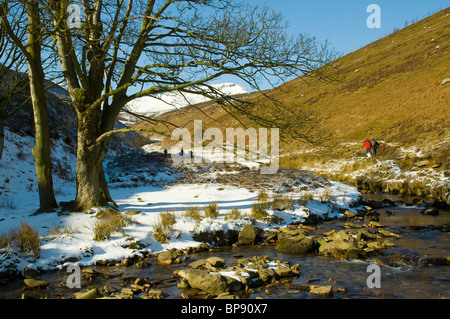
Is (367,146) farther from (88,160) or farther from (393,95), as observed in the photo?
(88,160)

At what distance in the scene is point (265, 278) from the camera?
6.52 meters

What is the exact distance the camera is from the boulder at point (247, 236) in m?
→ 9.59

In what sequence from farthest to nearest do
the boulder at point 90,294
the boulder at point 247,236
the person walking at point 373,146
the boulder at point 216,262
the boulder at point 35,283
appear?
the person walking at point 373,146, the boulder at point 247,236, the boulder at point 216,262, the boulder at point 35,283, the boulder at point 90,294

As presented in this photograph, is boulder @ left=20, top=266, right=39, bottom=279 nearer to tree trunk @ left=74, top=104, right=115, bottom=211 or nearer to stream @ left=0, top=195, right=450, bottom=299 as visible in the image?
stream @ left=0, top=195, right=450, bottom=299

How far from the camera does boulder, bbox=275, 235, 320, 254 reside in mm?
8664

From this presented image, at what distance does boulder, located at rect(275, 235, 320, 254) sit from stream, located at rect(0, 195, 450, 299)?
1.03 ft

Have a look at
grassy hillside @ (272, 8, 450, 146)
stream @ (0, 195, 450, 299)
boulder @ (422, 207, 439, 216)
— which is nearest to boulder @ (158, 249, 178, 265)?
stream @ (0, 195, 450, 299)

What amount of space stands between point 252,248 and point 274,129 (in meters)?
3.80

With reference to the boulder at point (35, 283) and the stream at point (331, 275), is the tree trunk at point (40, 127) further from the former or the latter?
the boulder at point (35, 283)

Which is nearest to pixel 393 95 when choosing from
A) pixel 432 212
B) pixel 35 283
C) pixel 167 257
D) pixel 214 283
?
pixel 432 212

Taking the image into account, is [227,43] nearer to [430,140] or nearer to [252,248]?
[252,248]

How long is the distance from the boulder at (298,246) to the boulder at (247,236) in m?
0.92

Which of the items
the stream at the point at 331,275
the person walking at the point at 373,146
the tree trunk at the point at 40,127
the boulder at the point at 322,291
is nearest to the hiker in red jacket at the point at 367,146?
the person walking at the point at 373,146
